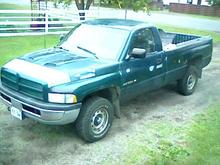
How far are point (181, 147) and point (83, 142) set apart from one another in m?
1.54

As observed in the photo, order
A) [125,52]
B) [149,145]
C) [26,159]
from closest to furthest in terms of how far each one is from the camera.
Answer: [26,159], [149,145], [125,52]

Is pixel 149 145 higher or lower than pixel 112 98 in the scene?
lower

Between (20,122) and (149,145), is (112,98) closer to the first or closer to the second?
(149,145)

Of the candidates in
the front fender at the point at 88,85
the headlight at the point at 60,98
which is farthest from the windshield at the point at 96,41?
the headlight at the point at 60,98

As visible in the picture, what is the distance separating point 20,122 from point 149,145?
2.27 m

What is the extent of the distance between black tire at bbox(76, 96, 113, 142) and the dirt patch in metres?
0.15

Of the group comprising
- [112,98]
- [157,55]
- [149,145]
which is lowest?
[149,145]

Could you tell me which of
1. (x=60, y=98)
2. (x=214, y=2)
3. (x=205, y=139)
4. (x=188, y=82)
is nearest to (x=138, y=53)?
(x=60, y=98)

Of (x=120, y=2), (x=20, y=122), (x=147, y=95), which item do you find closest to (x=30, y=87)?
(x=20, y=122)

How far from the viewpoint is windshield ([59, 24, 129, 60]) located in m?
5.82

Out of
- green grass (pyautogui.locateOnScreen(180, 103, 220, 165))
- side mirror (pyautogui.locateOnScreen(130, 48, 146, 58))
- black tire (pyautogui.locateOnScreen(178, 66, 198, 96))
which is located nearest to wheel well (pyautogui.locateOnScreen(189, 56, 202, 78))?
black tire (pyautogui.locateOnScreen(178, 66, 198, 96))

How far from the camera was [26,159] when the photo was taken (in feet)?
15.6

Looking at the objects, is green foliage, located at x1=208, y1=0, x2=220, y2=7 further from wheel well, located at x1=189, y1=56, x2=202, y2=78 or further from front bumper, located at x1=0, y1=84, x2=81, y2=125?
front bumper, located at x1=0, y1=84, x2=81, y2=125

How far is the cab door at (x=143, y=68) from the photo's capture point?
5820mm
